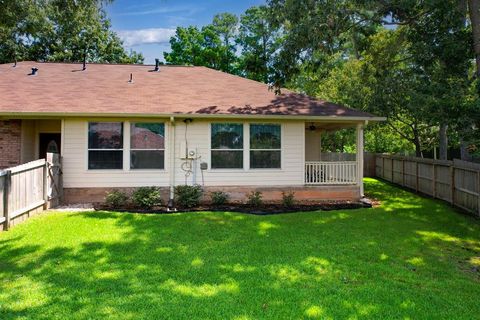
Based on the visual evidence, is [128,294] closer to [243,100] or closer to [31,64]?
[243,100]

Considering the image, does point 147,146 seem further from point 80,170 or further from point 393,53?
point 393,53

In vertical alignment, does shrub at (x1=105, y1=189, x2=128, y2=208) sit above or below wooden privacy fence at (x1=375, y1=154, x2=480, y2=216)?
below

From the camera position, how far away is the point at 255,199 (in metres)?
12.0

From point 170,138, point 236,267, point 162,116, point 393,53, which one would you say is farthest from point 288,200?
point 393,53

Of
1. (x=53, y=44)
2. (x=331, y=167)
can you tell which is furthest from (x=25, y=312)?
(x=53, y=44)

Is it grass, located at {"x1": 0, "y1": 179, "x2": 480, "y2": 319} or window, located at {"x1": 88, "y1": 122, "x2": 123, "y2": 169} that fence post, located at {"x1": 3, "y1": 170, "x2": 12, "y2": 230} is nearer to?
grass, located at {"x1": 0, "y1": 179, "x2": 480, "y2": 319}

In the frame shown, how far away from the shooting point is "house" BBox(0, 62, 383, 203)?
38.9ft

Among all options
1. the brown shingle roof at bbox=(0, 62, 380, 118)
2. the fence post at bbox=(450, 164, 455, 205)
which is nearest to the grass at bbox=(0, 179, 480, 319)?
the fence post at bbox=(450, 164, 455, 205)

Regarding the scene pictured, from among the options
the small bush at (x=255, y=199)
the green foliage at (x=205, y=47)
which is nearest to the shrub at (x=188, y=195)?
A: the small bush at (x=255, y=199)

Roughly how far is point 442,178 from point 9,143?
14.3 meters

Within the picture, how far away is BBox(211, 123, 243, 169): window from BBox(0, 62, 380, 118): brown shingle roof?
2.10 ft

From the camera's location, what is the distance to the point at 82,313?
13.9 ft

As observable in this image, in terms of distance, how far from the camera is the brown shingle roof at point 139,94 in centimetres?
1188

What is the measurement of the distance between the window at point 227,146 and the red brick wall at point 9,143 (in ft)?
21.0
